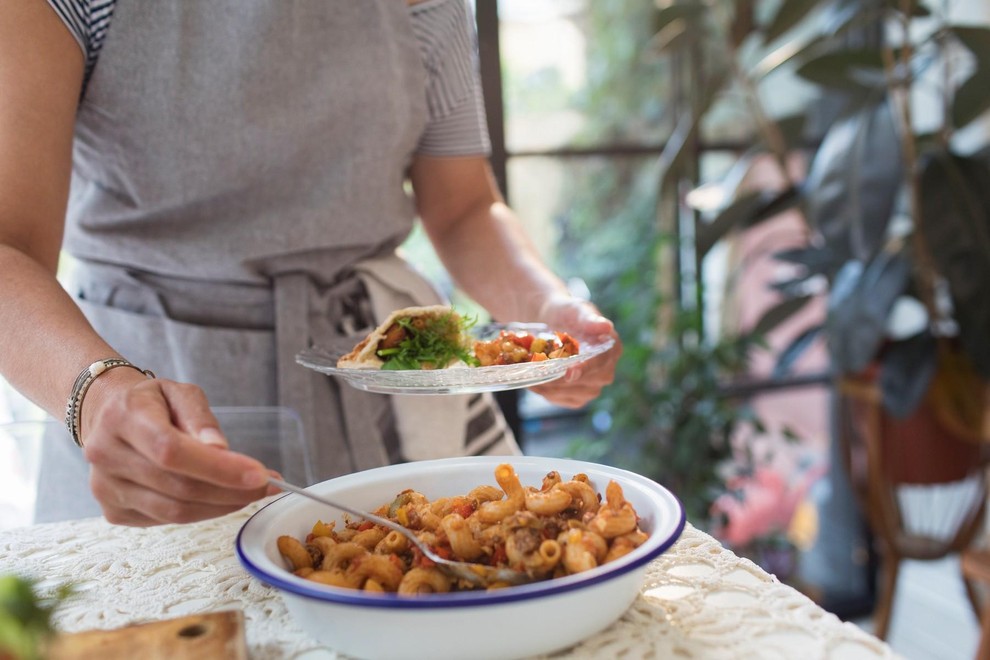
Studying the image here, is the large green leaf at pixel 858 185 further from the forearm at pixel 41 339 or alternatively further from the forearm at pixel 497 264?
the forearm at pixel 41 339

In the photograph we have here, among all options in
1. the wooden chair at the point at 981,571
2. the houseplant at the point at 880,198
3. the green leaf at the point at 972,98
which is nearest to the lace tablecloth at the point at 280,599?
the wooden chair at the point at 981,571

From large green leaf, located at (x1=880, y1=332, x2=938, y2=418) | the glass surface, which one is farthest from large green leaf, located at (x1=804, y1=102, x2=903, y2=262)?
the glass surface

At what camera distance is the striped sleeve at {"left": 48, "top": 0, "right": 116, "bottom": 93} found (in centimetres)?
87

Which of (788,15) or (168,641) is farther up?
(788,15)

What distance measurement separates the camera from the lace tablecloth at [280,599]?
0.55 meters

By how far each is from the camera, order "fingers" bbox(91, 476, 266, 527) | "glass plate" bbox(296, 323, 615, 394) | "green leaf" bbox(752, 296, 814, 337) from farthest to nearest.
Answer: "green leaf" bbox(752, 296, 814, 337), "glass plate" bbox(296, 323, 615, 394), "fingers" bbox(91, 476, 266, 527)

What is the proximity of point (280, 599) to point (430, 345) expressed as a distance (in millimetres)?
345

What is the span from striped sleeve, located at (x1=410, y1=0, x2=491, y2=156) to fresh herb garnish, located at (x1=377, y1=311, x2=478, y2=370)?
1.27 feet

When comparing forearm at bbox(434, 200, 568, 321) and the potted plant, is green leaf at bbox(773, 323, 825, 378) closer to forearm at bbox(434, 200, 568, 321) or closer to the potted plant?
forearm at bbox(434, 200, 568, 321)

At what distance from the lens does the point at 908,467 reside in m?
2.20

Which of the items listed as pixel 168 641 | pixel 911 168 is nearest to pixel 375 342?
pixel 168 641

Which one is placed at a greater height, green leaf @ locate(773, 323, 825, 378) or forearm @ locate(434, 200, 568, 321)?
forearm @ locate(434, 200, 568, 321)

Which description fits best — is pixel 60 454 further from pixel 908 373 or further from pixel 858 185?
pixel 908 373

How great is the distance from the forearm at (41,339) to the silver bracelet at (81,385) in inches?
0.6
